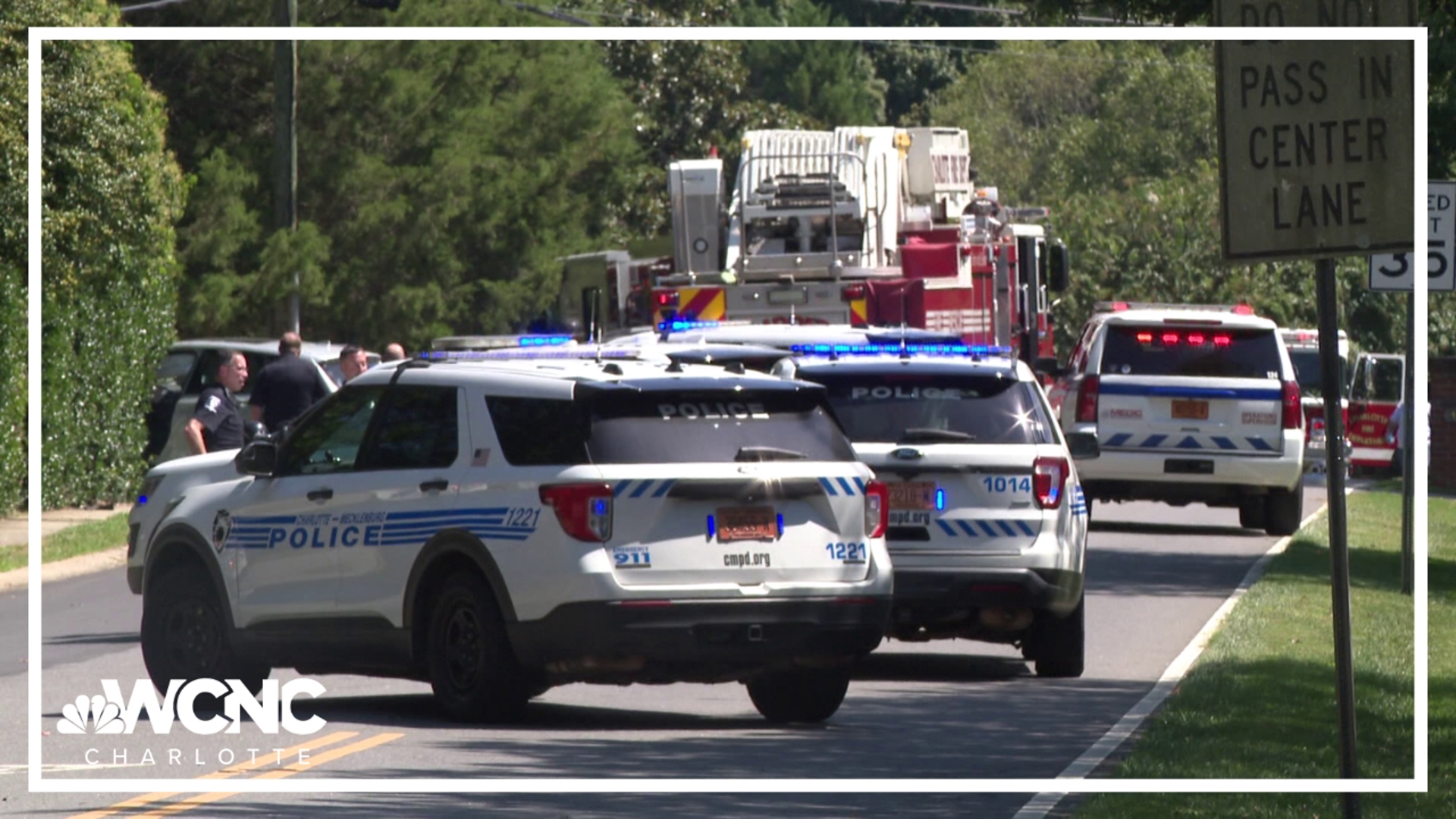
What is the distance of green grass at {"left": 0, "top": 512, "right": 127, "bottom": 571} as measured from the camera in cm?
2036

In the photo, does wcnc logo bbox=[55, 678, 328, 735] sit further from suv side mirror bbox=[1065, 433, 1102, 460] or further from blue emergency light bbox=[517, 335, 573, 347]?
suv side mirror bbox=[1065, 433, 1102, 460]

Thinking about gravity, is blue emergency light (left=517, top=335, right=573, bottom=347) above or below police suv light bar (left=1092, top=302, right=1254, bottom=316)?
below

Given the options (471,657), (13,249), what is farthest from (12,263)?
(471,657)

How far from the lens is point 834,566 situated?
1095 cm

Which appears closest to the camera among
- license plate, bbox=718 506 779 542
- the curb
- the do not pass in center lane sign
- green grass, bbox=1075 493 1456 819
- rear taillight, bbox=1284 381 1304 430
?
the do not pass in center lane sign

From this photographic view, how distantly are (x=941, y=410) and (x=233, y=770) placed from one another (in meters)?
5.05

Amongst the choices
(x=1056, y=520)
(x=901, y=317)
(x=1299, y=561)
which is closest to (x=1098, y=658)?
(x=1056, y=520)

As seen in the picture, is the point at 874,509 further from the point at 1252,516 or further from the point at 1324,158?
the point at 1252,516

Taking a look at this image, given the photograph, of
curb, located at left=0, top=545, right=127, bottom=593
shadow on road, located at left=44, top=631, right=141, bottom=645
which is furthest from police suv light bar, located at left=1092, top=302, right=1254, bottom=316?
shadow on road, located at left=44, top=631, right=141, bottom=645

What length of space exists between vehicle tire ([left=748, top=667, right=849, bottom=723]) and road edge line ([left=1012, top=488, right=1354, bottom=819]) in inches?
50.5

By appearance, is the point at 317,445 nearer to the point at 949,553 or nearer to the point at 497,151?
the point at 949,553

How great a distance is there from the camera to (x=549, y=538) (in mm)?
10586

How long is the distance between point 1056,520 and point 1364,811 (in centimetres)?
449

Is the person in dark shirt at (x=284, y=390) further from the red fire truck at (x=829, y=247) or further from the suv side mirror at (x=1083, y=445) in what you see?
the red fire truck at (x=829, y=247)
